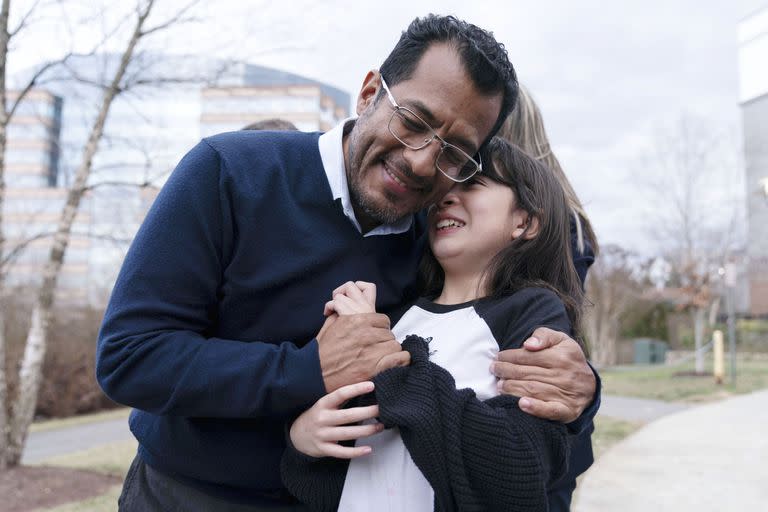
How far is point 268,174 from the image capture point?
6.15 ft

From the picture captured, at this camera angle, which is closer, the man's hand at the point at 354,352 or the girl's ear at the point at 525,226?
the man's hand at the point at 354,352

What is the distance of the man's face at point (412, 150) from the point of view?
6.03 ft

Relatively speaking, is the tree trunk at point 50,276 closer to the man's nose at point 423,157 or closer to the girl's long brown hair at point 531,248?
the girl's long brown hair at point 531,248

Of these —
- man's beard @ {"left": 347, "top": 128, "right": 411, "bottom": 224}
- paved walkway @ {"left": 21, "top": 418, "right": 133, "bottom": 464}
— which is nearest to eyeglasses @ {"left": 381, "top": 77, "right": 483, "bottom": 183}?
man's beard @ {"left": 347, "top": 128, "right": 411, "bottom": 224}

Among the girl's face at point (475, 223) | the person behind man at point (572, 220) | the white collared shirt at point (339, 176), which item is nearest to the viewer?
the white collared shirt at point (339, 176)

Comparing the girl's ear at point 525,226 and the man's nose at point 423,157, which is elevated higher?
the man's nose at point 423,157

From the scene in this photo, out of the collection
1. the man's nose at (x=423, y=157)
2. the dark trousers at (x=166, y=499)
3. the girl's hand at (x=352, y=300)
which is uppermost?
the man's nose at (x=423, y=157)

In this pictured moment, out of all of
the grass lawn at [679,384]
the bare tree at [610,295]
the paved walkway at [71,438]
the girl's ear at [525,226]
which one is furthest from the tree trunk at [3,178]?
the bare tree at [610,295]

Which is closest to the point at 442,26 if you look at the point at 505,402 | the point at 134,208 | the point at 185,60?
the point at 505,402

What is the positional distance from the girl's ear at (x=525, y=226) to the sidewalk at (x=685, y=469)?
437 cm

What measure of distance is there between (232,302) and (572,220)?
1.27 metres

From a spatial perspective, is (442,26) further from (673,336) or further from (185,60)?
(673,336)

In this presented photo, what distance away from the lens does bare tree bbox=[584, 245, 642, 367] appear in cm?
2475

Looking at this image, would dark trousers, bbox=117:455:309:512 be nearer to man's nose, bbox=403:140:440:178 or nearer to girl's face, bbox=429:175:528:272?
girl's face, bbox=429:175:528:272
